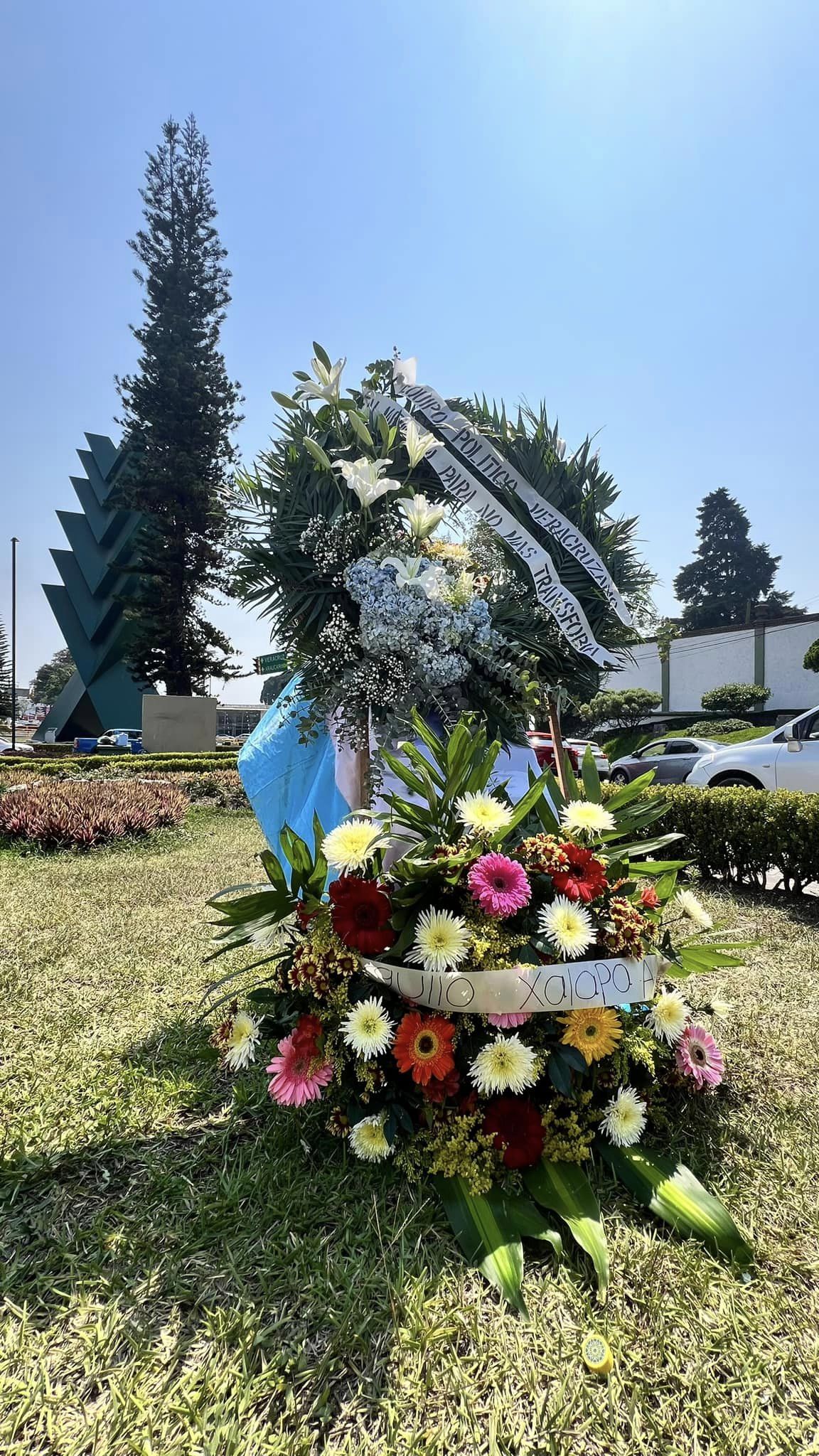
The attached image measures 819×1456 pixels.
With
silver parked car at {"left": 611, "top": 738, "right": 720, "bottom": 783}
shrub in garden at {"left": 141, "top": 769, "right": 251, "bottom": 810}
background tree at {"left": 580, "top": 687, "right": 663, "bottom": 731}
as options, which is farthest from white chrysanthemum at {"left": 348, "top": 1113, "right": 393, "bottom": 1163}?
background tree at {"left": 580, "top": 687, "right": 663, "bottom": 731}

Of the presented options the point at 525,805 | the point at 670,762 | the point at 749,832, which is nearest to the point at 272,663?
the point at 525,805

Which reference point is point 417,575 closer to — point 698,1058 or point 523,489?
point 523,489

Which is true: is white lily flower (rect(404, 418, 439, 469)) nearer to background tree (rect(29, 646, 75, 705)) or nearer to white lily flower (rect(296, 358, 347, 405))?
white lily flower (rect(296, 358, 347, 405))

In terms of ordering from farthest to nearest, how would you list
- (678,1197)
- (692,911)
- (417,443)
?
(417,443)
(692,911)
(678,1197)

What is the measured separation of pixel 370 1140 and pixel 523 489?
226 centimetres

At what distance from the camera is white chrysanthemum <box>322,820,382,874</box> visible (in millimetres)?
1867

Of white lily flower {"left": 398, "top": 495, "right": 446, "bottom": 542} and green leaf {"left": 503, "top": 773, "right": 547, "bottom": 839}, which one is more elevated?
white lily flower {"left": 398, "top": 495, "right": 446, "bottom": 542}

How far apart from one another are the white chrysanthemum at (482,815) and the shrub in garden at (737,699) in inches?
1125

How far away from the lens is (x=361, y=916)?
184 cm

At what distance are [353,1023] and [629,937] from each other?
0.76 m

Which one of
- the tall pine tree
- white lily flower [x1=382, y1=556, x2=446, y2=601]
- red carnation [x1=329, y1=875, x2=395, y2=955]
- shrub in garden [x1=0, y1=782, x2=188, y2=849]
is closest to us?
red carnation [x1=329, y1=875, x2=395, y2=955]

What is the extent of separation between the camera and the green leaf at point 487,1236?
56.6 inches

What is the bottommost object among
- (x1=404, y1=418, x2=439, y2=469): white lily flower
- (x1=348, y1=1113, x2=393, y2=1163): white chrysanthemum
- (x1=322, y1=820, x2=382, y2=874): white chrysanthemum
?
(x1=348, y1=1113, x2=393, y2=1163): white chrysanthemum

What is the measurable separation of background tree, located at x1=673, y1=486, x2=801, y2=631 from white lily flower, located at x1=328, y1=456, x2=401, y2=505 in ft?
172
